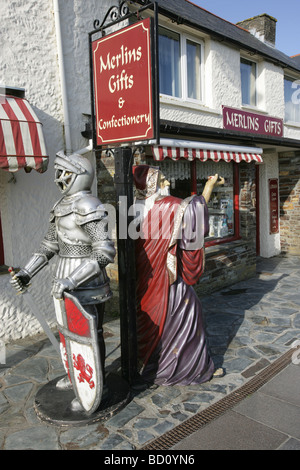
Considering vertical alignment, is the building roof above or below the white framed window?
above

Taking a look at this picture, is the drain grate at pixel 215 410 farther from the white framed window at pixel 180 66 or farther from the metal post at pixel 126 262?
the white framed window at pixel 180 66

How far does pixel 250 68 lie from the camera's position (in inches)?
381

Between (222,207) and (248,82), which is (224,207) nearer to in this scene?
(222,207)

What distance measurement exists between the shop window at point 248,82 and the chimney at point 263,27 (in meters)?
2.19

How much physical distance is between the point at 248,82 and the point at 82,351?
8621 millimetres

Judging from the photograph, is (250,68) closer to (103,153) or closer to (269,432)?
(103,153)

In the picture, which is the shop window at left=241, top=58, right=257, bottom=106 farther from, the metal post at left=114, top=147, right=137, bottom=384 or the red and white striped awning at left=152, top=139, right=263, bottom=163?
the metal post at left=114, top=147, right=137, bottom=384

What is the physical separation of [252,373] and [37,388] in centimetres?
232

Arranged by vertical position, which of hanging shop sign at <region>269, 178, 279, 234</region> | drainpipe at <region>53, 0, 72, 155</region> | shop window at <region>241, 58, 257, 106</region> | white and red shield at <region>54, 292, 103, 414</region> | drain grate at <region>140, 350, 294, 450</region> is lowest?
drain grate at <region>140, 350, 294, 450</region>

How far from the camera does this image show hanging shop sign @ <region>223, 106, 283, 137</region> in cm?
849

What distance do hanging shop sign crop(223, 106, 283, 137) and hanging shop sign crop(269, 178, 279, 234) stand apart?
1.55 meters

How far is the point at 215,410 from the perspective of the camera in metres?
3.54

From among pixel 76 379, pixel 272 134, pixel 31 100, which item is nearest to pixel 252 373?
pixel 76 379

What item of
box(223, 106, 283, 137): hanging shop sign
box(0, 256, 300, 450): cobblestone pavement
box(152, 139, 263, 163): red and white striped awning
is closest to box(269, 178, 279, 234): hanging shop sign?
box(223, 106, 283, 137): hanging shop sign
